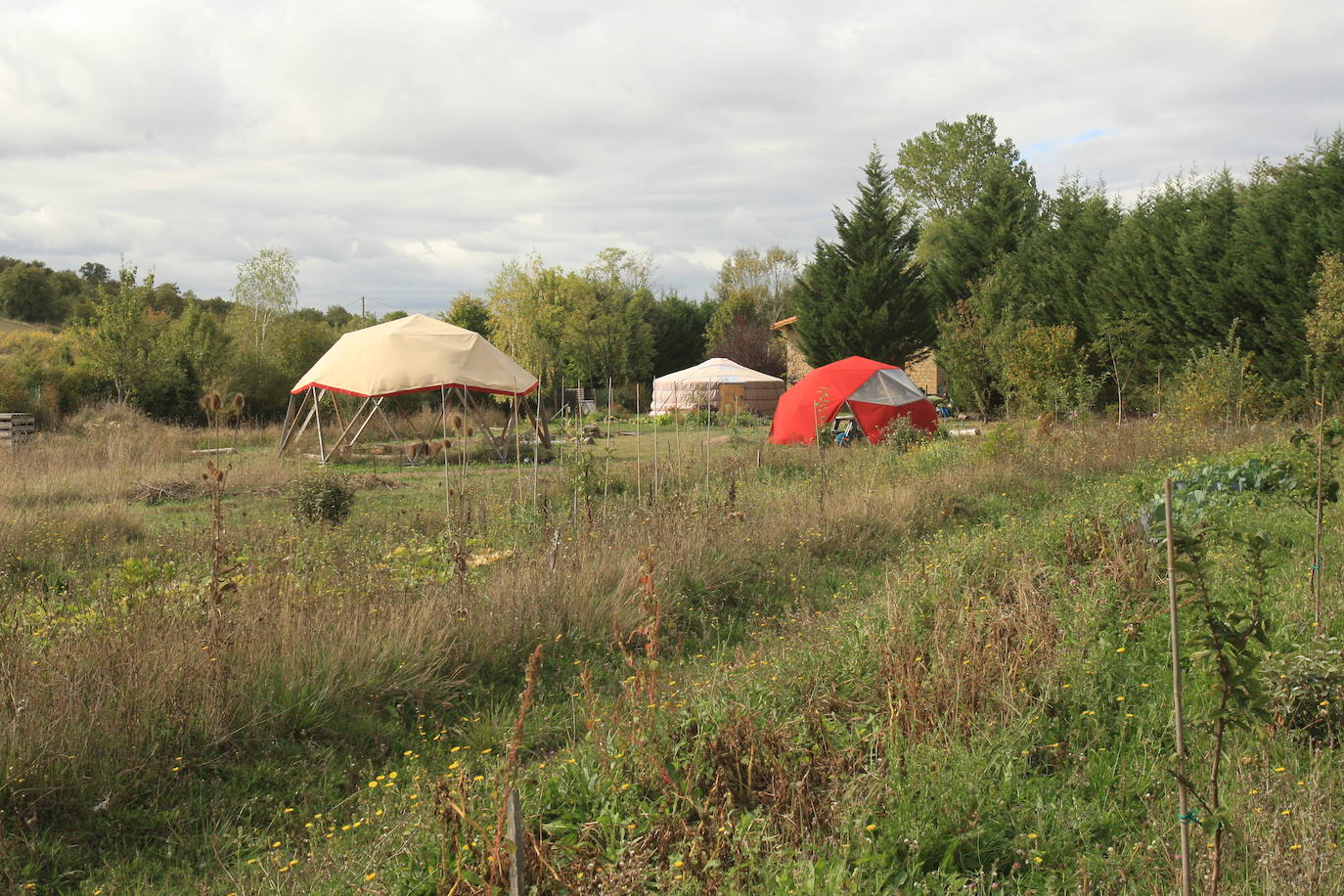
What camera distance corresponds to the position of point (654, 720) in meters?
3.33

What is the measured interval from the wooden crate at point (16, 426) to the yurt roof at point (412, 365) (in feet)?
15.5

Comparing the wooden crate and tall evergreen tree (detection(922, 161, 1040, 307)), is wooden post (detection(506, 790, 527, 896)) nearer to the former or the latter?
the wooden crate

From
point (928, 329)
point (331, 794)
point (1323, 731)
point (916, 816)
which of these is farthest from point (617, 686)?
point (928, 329)

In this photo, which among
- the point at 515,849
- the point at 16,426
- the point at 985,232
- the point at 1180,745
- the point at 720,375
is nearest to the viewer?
the point at 515,849

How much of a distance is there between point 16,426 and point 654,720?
18145 millimetres

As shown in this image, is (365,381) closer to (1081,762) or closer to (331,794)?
(331,794)

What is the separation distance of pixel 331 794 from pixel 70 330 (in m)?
24.2

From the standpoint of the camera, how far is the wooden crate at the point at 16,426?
16.6 metres

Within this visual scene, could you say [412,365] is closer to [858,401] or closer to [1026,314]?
[858,401]

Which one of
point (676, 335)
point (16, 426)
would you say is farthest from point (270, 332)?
point (676, 335)

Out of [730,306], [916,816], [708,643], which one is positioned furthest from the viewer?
[730,306]

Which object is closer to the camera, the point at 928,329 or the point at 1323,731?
the point at 1323,731

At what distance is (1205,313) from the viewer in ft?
50.2

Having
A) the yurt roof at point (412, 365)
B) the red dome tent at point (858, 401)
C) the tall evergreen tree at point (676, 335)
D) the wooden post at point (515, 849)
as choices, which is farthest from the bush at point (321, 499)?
the tall evergreen tree at point (676, 335)
